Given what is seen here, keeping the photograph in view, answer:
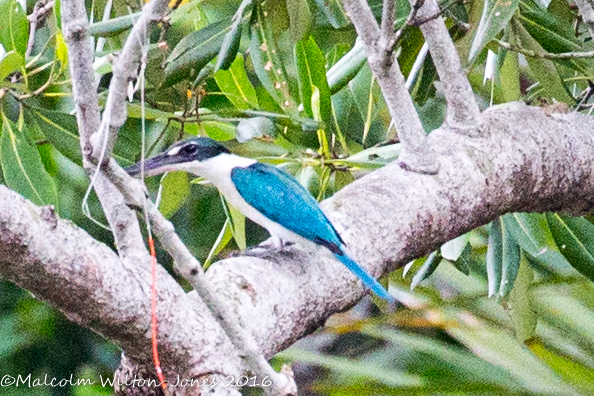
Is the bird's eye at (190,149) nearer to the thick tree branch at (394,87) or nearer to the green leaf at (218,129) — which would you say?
the green leaf at (218,129)

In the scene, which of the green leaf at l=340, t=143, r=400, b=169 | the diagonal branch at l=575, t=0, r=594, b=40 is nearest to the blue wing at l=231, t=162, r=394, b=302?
the green leaf at l=340, t=143, r=400, b=169

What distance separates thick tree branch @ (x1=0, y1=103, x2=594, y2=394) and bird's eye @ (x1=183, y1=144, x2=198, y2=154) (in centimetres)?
29

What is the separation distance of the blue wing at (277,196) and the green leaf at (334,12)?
0.31 metres

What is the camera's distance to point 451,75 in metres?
1.65

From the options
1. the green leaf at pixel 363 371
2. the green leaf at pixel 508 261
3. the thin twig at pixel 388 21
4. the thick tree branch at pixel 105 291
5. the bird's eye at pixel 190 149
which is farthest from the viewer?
the green leaf at pixel 363 371

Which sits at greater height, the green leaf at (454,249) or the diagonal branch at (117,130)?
the diagonal branch at (117,130)

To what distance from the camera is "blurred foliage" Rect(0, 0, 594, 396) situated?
5.35 ft

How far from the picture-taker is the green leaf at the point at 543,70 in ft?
5.88

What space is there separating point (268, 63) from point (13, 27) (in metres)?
0.48

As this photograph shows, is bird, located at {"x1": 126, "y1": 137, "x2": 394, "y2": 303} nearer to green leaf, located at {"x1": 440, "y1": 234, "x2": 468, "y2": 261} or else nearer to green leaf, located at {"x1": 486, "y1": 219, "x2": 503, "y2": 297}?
green leaf, located at {"x1": 440, "y1": 234, "x2": 468, "y2": 261}

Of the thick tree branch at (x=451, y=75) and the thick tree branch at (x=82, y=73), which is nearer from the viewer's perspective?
the thick tree branch at (x=82, y=73)

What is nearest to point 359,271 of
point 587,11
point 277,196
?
point 277,196

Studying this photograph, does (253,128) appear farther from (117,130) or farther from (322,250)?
(117,130)

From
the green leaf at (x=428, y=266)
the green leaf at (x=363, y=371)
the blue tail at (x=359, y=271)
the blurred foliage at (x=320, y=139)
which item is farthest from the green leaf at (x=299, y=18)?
the green leaf at (x=363, y=371)
